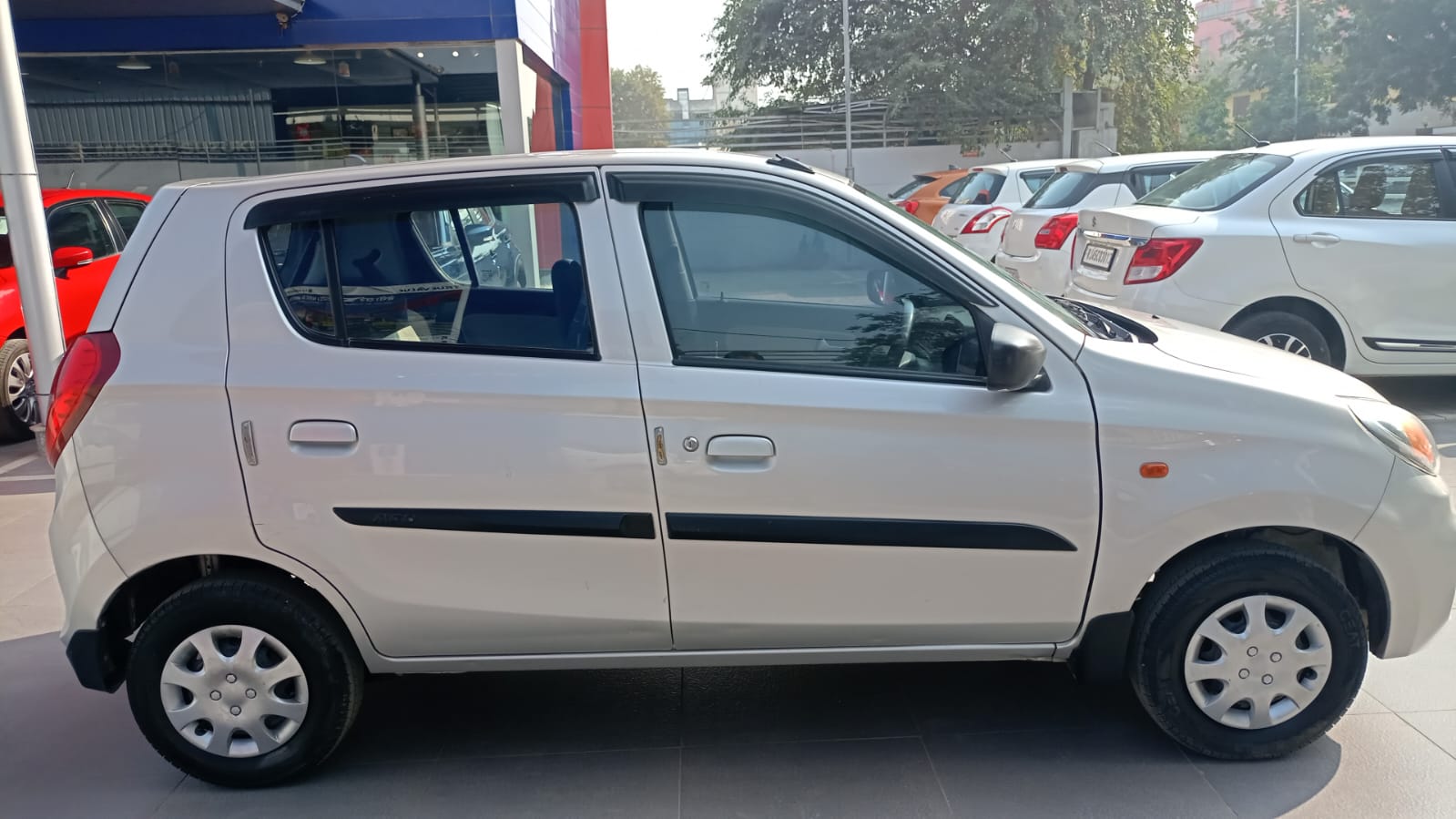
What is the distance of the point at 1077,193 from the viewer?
10711 mm

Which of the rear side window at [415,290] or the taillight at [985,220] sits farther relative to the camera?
the taillight at [985,220]

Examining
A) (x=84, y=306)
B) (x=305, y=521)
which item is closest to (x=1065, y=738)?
(x=305, y=521)

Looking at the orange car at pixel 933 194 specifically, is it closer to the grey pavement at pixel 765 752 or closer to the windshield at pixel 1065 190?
the windshield at pixel 1065 190

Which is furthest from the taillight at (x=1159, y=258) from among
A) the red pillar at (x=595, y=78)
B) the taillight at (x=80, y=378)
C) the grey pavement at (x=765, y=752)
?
the red pillar at (x=595, y=78)

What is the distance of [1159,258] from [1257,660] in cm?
415

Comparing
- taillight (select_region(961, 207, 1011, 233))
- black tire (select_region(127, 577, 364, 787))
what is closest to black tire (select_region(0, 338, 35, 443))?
black tire (select_region(127, 577, 364, 787))

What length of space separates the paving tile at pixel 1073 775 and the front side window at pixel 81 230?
25.5 feet

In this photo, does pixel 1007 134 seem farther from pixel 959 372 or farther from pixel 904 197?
pixel 959 372

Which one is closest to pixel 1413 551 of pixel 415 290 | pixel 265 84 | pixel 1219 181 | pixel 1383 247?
pixel 415 290

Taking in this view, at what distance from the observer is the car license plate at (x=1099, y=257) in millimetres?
7090

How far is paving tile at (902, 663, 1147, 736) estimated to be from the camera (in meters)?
3.48

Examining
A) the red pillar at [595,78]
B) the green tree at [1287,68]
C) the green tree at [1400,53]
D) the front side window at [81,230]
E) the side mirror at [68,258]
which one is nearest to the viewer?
the side mirror at [68,258]

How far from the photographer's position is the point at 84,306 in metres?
8.05

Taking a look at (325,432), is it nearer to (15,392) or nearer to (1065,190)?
(15,392)
